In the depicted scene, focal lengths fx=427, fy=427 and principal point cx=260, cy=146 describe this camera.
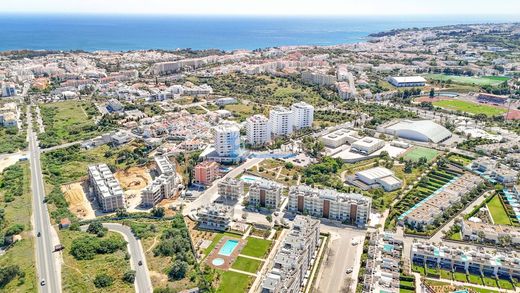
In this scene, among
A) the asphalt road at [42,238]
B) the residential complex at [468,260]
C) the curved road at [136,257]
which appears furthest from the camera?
the residential complex at [468,260]

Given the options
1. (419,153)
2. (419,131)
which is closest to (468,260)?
(419,153)

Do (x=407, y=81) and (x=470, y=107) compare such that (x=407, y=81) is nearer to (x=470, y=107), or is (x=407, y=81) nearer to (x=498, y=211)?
(x=470, y=107)

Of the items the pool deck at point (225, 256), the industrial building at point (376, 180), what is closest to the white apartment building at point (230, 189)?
the pool deck at point (225, 256)

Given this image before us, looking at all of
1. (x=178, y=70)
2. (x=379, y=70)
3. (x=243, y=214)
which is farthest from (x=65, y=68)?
(x=243, y=214)

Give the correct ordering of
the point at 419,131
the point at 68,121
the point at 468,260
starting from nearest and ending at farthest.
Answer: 1. the point at 468,260
2. the point at 419,131
3. the point at 68,121

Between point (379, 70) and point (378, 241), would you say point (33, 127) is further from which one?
point (379, 70)

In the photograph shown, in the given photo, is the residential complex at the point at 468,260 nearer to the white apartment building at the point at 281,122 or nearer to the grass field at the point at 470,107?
the white apartment building at the point at 281,122
